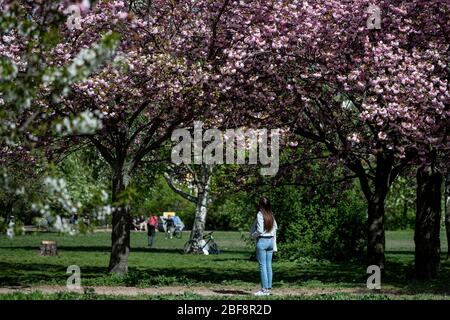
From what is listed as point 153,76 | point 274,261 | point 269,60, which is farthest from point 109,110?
point 274,261

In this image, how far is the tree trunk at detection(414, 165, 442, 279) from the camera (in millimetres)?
22359

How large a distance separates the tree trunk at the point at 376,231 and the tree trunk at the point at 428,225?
0.99 metres

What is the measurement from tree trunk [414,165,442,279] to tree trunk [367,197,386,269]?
0.99m

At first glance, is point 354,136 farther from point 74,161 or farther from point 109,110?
point 74,161

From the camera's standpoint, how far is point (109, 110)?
19.7 meters

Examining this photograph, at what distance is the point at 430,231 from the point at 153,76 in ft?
28.4

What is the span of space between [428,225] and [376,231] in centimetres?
144

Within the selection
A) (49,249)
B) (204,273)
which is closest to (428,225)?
(204,273)

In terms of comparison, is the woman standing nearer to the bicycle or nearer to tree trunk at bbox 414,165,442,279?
tree trunk at bbox 414,165,442,279

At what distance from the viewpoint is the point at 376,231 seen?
23172 mm

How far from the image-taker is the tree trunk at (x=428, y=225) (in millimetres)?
22359

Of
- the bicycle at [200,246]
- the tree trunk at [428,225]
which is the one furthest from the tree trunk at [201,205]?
the tree trunk at [428,225]

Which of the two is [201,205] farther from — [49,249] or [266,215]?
[266,215]

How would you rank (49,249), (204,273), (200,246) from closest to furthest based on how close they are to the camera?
(204,273) → (49,249) → (200,246)
